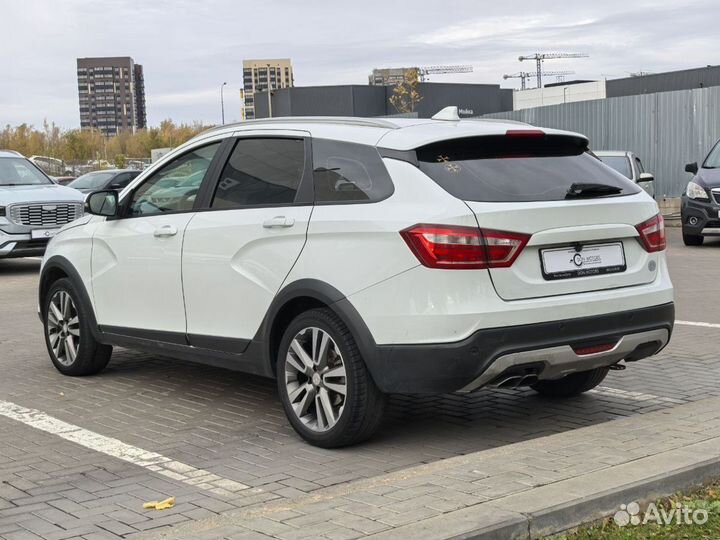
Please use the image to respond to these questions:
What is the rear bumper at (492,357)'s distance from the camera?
515 cm

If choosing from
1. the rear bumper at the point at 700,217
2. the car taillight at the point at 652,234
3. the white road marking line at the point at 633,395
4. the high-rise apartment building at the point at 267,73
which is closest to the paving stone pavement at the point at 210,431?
the white road marking line at the point at 633,395

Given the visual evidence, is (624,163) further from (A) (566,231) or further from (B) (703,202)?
(A) (566,231)

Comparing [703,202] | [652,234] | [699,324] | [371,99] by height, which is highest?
[371,99]

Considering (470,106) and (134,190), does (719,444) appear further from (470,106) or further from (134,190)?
(470,106)

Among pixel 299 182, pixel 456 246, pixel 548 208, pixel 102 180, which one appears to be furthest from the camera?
pixel 102 180

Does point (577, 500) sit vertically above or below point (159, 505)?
above

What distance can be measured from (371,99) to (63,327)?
Answer: 68680 millimetres

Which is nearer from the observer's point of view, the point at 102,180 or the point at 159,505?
the point at 159,505

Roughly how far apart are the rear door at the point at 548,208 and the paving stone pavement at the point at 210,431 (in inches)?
39.8

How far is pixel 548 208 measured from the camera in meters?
5.36

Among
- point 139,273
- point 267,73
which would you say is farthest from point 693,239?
point 267,73

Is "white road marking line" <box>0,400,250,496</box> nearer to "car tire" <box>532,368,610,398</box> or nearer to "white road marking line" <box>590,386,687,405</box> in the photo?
"car tire" <box>532,368,610,398</box>

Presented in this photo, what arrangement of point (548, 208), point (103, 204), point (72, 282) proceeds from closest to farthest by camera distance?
point (548, 208) < point (103, 204) < point (72, 282)

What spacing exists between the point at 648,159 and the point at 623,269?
2291 cm
